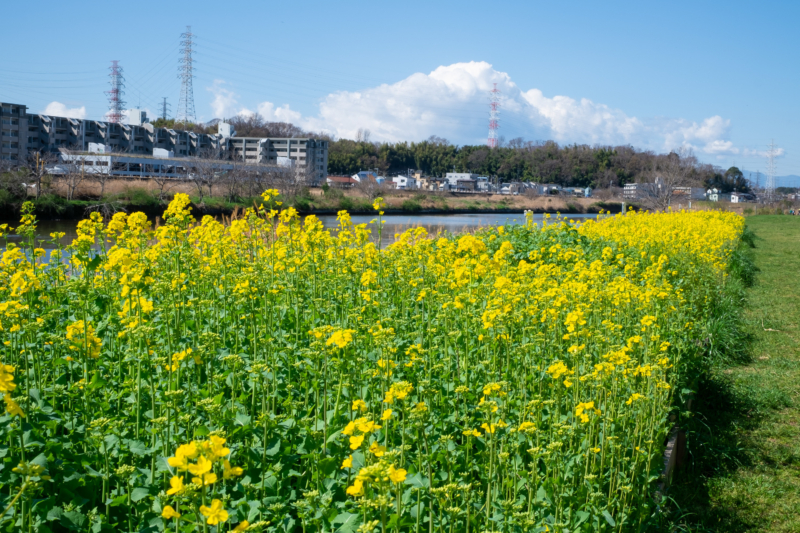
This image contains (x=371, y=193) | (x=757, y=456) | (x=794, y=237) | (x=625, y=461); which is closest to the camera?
(x=625, y=461)

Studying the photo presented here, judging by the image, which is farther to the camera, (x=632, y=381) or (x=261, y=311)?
(x=261, y=311)

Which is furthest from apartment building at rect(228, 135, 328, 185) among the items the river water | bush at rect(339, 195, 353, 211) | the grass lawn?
the grass lawn

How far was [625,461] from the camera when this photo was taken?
114 inches

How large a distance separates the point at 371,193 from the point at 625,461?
2293 inches

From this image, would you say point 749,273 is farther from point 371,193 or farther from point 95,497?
point 371,193

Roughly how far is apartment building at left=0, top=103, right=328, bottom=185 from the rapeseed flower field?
209ft

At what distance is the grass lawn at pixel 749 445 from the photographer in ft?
11.3

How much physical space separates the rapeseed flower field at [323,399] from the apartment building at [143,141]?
6367cm

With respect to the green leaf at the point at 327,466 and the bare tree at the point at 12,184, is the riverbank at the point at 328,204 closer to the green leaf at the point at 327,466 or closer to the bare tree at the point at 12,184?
the bare tree at the point at 12,184

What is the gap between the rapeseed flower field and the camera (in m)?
2.08

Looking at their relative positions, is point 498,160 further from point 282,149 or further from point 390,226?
point 390,226

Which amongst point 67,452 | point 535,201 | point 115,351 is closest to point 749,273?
point 115,351

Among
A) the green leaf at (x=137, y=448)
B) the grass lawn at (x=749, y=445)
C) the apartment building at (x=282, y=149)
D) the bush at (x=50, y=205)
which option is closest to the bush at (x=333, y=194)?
the bush at (x=50, y=205)

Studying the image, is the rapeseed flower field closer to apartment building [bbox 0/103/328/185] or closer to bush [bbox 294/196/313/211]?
bush [bbox 294/196/313/211]
